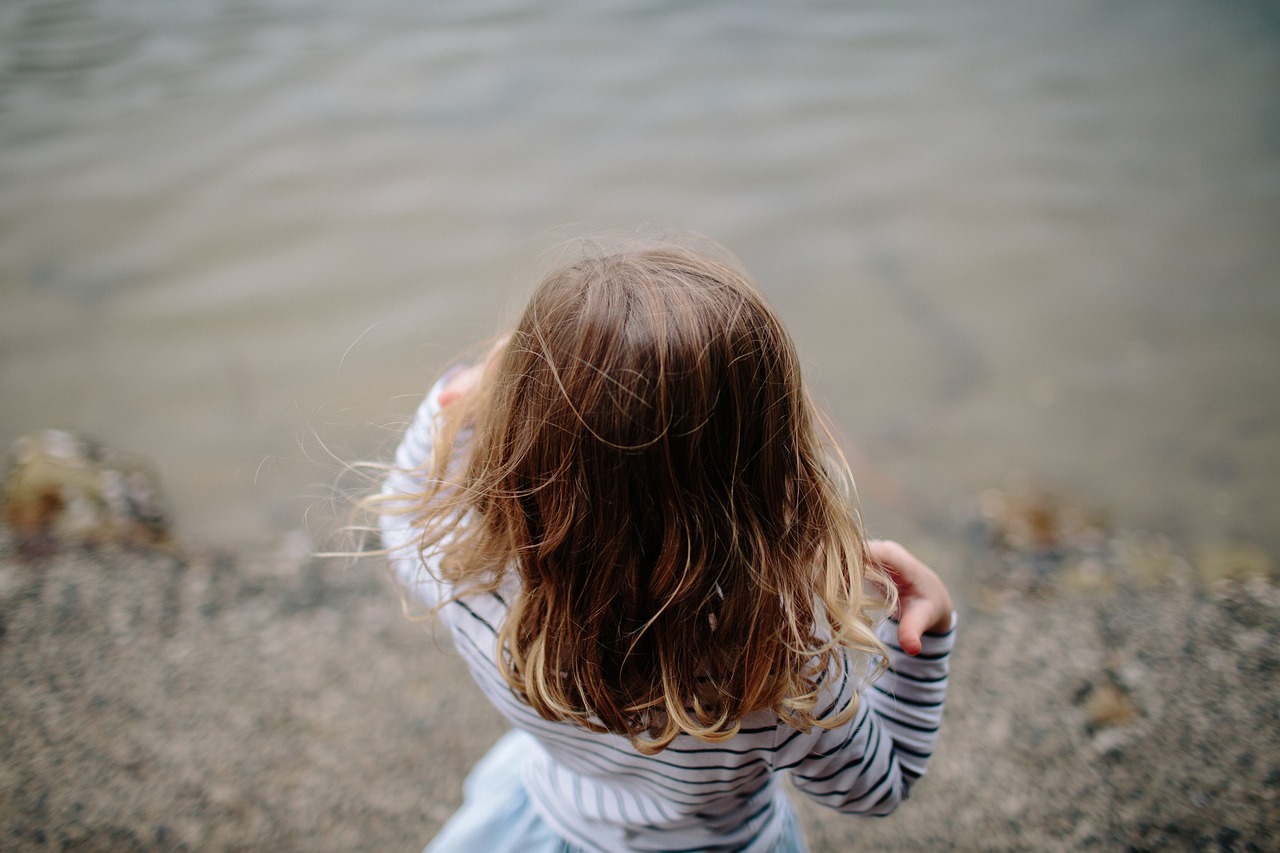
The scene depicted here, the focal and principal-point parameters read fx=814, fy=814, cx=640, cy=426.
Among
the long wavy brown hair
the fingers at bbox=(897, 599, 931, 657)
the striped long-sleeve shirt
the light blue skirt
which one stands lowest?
the light blue skirt

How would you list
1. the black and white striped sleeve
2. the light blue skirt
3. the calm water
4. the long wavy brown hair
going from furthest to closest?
the calm water, the light blue skirt, the black and white striped sleeve, the long wavy brown hair

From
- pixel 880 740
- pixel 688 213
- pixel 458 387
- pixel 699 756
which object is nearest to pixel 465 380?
pixel 458 387

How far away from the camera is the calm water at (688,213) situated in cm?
272

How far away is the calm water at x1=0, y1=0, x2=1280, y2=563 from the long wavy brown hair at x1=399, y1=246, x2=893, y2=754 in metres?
1.57

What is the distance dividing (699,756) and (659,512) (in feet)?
0.92

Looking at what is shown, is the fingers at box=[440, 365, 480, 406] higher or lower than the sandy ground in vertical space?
higher

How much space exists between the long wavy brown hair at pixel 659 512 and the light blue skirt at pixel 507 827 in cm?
39

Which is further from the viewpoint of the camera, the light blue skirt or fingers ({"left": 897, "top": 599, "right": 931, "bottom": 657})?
the light blue skirt

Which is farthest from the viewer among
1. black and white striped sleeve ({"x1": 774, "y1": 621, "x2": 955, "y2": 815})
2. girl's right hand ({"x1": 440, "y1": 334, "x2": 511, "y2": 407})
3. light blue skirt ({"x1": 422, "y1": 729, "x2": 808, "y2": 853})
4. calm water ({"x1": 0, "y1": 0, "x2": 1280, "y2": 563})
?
calm water ({"x1": 0, "y1": 0, "x2": 1280, "y2": 563})

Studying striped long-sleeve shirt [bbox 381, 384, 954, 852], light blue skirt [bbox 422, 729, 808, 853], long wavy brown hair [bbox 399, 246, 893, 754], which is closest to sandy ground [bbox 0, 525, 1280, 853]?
light blue skirt [bbox 422, 729, 808, 853]

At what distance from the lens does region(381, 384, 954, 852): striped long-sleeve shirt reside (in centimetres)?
86

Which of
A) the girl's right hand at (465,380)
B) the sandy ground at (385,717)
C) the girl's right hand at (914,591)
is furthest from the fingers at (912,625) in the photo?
the sandy ground at (385,717)

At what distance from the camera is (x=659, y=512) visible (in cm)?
79

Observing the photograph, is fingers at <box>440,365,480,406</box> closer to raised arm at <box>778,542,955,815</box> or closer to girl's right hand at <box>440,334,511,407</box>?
girl's right hand at <box>440,334,511,407</box>
